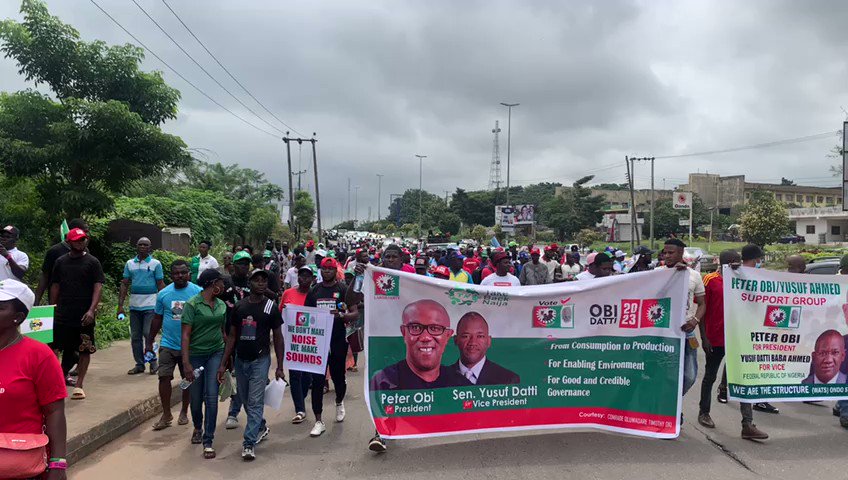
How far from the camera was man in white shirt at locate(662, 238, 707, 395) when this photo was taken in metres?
5.46

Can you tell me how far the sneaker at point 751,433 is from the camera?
546cm

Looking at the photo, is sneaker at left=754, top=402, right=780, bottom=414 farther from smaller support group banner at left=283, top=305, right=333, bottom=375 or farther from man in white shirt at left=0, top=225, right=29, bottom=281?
man in white shirt at left=0, top=225, right=29, bottom=281

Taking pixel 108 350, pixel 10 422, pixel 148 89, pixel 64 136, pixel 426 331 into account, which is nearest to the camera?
pixel 10 422

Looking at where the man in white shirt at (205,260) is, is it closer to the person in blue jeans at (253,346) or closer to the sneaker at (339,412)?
Answer: the sneaker at (339,412)

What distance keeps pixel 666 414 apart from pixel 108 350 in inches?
326

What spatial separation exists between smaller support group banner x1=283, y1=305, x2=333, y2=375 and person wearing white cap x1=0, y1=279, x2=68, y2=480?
3.09 metres

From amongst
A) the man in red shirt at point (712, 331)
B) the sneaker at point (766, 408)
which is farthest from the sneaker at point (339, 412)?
the sneaker at point (766, 408)

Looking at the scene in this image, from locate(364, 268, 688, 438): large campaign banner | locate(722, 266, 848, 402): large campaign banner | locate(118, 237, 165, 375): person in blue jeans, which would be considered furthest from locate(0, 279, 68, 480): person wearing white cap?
locate(722, 266, 848, 402): large campaign banner

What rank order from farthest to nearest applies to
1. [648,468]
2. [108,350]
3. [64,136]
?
[64,136] < [108,350] < [648,468]

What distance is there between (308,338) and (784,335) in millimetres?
4761

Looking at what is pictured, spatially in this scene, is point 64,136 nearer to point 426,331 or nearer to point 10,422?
point 426,331

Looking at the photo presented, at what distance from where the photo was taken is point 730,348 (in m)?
5.61

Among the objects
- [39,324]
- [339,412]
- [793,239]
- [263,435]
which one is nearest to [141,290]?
[39,324]

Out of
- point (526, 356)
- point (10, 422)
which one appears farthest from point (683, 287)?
point (10, 422)
